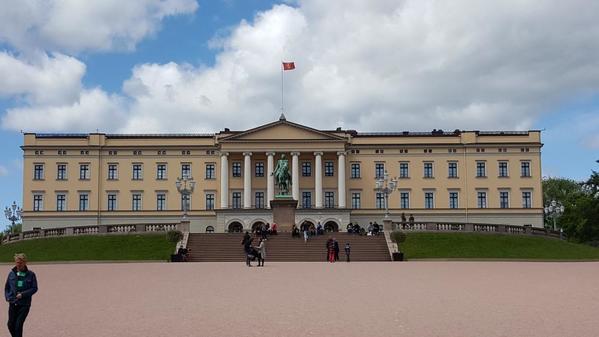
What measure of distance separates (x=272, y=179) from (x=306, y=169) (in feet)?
16.9

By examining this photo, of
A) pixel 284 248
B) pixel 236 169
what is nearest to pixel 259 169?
pixel 236 169

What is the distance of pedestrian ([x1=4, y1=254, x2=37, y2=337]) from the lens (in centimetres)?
1376

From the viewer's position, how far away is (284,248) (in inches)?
2250

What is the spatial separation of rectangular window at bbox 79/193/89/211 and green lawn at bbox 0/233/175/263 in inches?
1204

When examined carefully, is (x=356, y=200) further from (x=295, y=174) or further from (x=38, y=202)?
(x=38, y=202)

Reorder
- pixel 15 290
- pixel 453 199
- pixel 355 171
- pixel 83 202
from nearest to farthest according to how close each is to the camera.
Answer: pixel 15 290
pixel 83 202
pixel 453 199
pixel 355 171

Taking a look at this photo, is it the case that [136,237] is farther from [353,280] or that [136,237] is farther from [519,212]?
[519,212]

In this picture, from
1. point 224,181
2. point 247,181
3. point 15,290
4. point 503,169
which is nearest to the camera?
point 15,290

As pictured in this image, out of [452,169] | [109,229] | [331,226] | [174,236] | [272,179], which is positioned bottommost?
[174,236]

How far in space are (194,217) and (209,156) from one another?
307 inches

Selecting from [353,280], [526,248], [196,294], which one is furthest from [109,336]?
[526,248]

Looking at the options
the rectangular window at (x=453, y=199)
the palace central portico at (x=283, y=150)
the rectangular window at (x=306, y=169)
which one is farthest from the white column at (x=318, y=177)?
the rectangular window at (x=453, y=199)

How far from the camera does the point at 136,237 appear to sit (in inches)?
2421

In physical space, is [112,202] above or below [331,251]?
above
